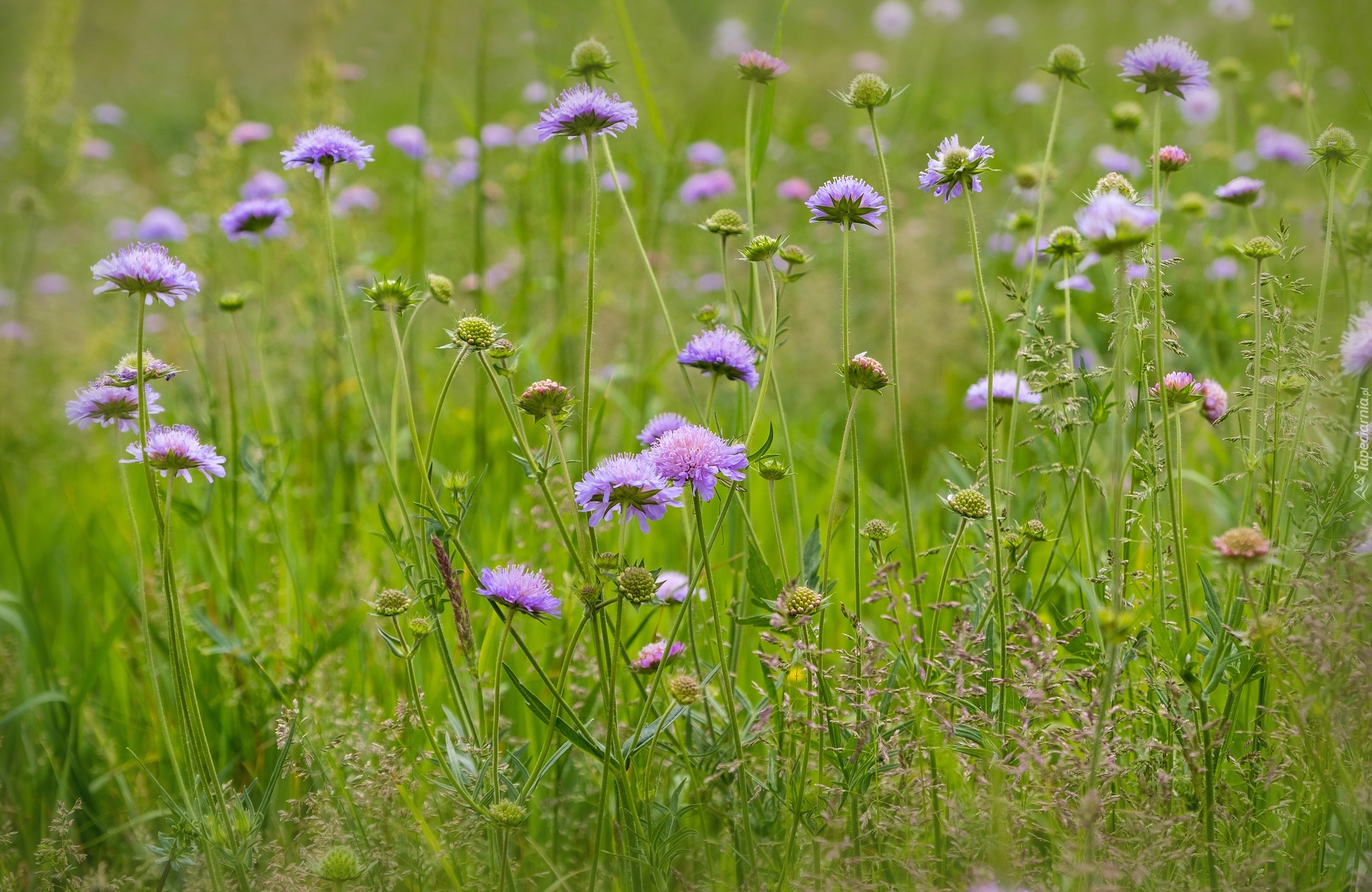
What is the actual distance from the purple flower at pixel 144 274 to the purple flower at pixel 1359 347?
1373 millimetres

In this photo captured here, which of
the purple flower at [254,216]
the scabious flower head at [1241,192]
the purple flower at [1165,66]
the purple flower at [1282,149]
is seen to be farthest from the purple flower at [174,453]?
the purple flower at [1282,149]

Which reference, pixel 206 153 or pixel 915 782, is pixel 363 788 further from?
pixel 206 153

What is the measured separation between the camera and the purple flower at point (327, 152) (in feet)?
4.37

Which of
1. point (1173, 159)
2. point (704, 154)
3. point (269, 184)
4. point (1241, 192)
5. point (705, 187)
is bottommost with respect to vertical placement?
point (1173, 159)

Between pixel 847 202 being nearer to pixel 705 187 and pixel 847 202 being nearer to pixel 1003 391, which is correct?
pixel 1003 391

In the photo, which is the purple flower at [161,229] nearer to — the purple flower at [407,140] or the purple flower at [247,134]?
the purple flower at [247,134]

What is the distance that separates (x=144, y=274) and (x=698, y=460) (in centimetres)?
71

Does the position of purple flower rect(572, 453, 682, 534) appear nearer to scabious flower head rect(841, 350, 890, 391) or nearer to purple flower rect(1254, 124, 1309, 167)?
scabious flower head rect(841, 350, 890, 391)

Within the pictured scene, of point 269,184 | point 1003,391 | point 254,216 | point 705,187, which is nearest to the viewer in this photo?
point 1003,391

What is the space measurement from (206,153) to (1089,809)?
2555 mm

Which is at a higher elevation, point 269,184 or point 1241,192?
point 269,184

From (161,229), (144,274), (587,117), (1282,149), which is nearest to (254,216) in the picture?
(144,274)

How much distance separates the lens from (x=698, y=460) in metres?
1.15

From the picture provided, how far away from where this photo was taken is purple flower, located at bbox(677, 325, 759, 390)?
4.11ft
